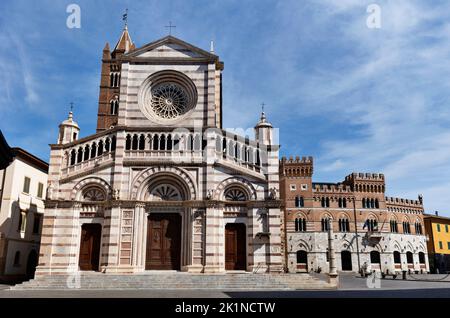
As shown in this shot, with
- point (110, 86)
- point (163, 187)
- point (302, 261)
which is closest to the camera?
point (163, 187)

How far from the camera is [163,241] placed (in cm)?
2700

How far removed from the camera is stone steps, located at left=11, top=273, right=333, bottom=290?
22.7 m

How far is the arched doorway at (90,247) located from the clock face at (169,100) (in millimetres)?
9893

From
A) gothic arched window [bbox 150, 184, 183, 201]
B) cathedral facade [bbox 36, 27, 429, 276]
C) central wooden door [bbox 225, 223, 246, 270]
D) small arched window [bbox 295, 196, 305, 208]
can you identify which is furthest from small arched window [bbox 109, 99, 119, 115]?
small arched window [bbox 295, 196, 305, 208]

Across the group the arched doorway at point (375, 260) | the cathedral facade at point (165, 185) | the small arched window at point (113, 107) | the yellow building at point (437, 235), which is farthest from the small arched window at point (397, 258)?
the small arched window at point (113, 107)

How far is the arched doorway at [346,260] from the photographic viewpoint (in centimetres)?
5534

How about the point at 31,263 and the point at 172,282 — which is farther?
the point at 31,263

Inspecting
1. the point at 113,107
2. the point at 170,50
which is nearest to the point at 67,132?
the point at 170,50

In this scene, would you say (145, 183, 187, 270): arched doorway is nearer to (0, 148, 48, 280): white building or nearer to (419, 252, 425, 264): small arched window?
(0, 148, 48, 280): white building

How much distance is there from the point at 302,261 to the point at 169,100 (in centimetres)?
3504

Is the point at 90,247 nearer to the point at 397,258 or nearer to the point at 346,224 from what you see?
the point at 346,224

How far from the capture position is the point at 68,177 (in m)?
27.3

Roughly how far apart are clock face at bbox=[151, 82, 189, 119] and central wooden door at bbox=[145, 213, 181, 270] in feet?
26.6
